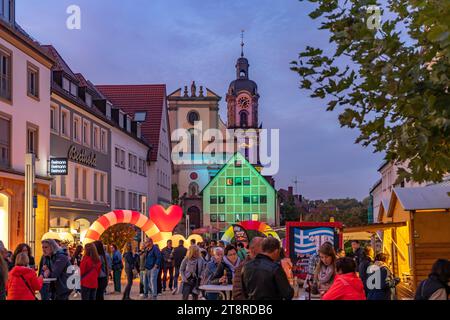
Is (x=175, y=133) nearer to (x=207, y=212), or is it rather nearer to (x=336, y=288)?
(x=207, y=212)

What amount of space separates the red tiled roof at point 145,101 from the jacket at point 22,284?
47905mm

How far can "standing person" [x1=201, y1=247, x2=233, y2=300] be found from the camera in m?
13.8

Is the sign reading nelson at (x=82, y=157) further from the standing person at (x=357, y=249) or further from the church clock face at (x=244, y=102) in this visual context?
the church clock face at (x=244, y=102)

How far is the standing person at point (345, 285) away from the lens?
24.1ft

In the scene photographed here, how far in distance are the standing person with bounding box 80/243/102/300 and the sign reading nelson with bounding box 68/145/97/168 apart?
808 inches

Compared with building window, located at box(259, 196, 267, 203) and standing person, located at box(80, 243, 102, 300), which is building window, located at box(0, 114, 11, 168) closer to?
standing person, located at box(80, 243, 102, 300)

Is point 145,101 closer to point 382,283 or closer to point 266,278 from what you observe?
point 382,283

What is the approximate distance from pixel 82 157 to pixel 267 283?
Answer: 30.1 meters

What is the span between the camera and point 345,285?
747 centimetres

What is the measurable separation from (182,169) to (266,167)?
17287mm

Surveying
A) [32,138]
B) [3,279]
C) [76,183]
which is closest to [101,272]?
[3,279]

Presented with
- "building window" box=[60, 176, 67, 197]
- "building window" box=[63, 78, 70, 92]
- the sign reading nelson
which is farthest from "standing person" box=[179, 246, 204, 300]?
"building window" box=[63, 78, 70, 92]

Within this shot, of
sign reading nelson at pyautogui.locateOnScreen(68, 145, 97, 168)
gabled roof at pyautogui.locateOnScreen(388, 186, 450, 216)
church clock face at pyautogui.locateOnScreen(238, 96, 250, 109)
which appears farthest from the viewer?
church clock face at pyautogui.locateOnScreen(238, 96, 250, 109)

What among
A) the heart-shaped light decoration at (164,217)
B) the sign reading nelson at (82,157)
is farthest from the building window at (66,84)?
the heart-shaped light decoration at (164,217)
